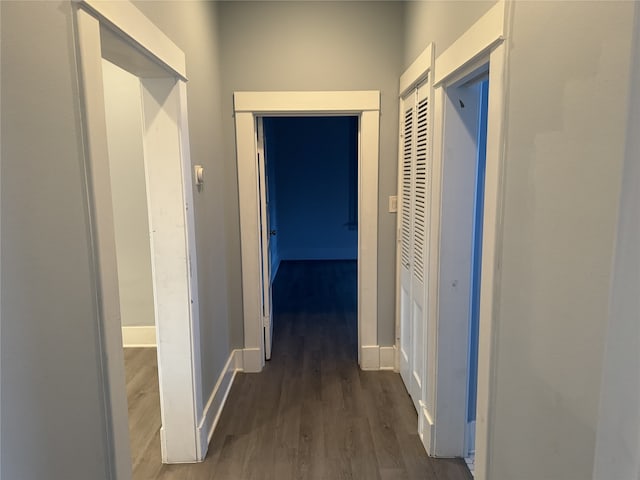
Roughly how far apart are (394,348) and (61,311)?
2599mm

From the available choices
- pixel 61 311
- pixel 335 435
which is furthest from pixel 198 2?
pixel 335 435

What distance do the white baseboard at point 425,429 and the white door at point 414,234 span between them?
129 millimetres

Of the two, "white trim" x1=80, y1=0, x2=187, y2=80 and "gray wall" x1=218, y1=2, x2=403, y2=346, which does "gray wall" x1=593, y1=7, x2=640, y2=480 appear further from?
"gray wall" x1=218, y1=2, x2=403, y2=346

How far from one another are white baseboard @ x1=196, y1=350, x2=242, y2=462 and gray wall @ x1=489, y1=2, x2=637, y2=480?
155 cm

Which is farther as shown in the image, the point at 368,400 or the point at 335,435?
the point at 368,400

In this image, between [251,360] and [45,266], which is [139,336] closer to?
[251,360]

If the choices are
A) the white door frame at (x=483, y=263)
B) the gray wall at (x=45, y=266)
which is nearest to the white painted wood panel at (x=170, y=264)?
the gray wall at (x=45, y=266)

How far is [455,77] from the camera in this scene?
1841mm

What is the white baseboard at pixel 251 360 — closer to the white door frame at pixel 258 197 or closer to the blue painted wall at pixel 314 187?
the white door frame at pixel 258 197

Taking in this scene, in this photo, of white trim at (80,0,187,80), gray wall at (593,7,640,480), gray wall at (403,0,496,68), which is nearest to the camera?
gray wall at (593,7,640,480)

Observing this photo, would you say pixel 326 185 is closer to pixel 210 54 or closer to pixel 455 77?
pixel 210 54

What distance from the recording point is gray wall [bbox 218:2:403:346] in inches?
114

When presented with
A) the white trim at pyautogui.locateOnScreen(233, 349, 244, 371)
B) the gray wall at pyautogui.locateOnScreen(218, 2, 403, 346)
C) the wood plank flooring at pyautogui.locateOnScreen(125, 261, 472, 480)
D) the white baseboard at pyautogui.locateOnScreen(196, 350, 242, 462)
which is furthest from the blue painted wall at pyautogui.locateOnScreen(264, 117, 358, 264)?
the gray wall at pyautogui.locateOnScreen(218, 2, 403, 346)

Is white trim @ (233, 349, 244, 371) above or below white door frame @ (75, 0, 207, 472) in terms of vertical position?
below
